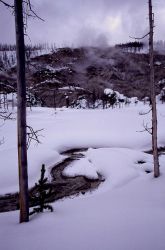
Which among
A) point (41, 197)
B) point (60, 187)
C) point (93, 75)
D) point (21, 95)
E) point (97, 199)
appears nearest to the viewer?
point (21, 95)

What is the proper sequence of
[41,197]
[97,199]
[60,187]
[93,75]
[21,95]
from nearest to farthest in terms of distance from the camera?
1. [21,95]
2. [41,197]
3. [97,199]
4. [60,187]
5. [93,75]

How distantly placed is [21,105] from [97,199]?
18.9 feet

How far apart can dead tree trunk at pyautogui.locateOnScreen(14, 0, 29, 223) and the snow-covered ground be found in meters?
0.80

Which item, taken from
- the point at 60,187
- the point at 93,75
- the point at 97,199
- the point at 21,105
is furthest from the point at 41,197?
the point at 93,75

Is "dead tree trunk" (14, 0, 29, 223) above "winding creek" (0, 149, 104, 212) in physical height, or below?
above

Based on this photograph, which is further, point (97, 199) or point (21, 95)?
point (97, 199)

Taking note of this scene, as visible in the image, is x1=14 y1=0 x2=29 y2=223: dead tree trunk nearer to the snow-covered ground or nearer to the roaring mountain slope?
the snow-covered ground

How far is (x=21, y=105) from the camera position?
24.0 ft

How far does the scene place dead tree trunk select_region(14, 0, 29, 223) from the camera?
693 cm

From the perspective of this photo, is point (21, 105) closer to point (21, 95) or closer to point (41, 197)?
point (21, 95)

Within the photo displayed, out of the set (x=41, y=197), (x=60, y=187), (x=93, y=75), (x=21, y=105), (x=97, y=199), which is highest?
(x=93, y=75)

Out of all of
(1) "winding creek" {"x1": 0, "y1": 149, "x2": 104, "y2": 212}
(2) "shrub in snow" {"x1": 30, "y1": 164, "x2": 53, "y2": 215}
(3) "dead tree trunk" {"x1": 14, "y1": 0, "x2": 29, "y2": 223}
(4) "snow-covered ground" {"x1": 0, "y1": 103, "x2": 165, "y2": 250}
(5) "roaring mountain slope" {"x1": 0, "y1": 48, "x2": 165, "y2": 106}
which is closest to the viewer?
(4) "snow-covered ground" {"x1": 0, "y1": 103, "x2": 165, "y2": 250}

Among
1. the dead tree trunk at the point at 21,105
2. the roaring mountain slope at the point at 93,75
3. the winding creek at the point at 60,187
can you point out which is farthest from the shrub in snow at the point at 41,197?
the roaring mountain slope at the point at 93,75

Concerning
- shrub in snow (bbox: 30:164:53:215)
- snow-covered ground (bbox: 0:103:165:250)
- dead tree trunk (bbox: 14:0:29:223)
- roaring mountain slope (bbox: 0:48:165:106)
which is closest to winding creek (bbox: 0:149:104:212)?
snow-covered ground (bbox: 0:103:165:250)
